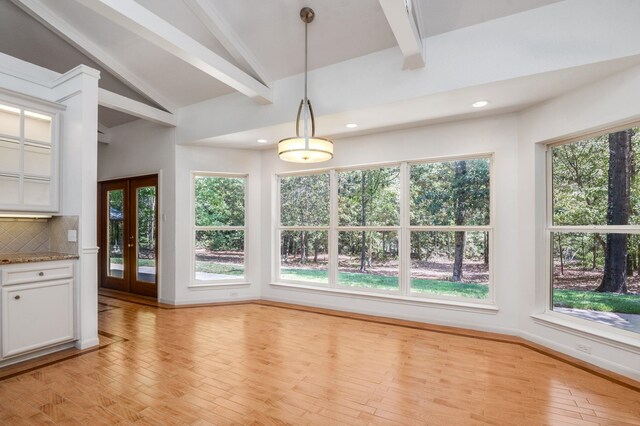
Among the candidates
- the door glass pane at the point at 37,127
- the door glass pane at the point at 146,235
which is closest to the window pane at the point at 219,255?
the door glass pane at the point at 146,235

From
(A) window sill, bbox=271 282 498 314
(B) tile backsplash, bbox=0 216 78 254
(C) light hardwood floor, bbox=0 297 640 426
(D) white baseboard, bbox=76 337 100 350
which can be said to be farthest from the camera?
(A) window sill, bbox=271 282 498 314

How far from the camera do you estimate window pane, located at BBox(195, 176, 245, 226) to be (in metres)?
5.46

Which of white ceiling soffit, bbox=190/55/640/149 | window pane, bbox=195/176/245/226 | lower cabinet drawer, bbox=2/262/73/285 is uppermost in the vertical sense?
white ceiling soffit, bbox=190/55/640/149

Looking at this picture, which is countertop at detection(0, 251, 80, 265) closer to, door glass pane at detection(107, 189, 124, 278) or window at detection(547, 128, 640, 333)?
door glass pane at detection(107, 189, 124, 278)

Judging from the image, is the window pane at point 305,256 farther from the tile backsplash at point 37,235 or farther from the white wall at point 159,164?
the tile backsplash at point 37,235

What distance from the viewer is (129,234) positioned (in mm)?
5957

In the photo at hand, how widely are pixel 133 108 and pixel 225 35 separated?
1851 millimetres

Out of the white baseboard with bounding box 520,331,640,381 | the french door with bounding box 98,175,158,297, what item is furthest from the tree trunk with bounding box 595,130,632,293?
the french door with bounding box 98,175,158,297

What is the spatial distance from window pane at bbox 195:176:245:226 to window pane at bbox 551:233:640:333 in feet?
14.5

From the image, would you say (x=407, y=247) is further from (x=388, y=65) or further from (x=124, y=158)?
(x=124, y=158)

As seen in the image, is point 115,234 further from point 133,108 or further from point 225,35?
point 225,35

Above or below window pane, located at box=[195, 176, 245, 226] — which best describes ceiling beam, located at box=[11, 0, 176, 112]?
above

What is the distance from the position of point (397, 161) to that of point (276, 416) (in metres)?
3.39

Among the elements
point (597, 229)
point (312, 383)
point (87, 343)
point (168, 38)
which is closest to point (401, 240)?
point (597, 229)
